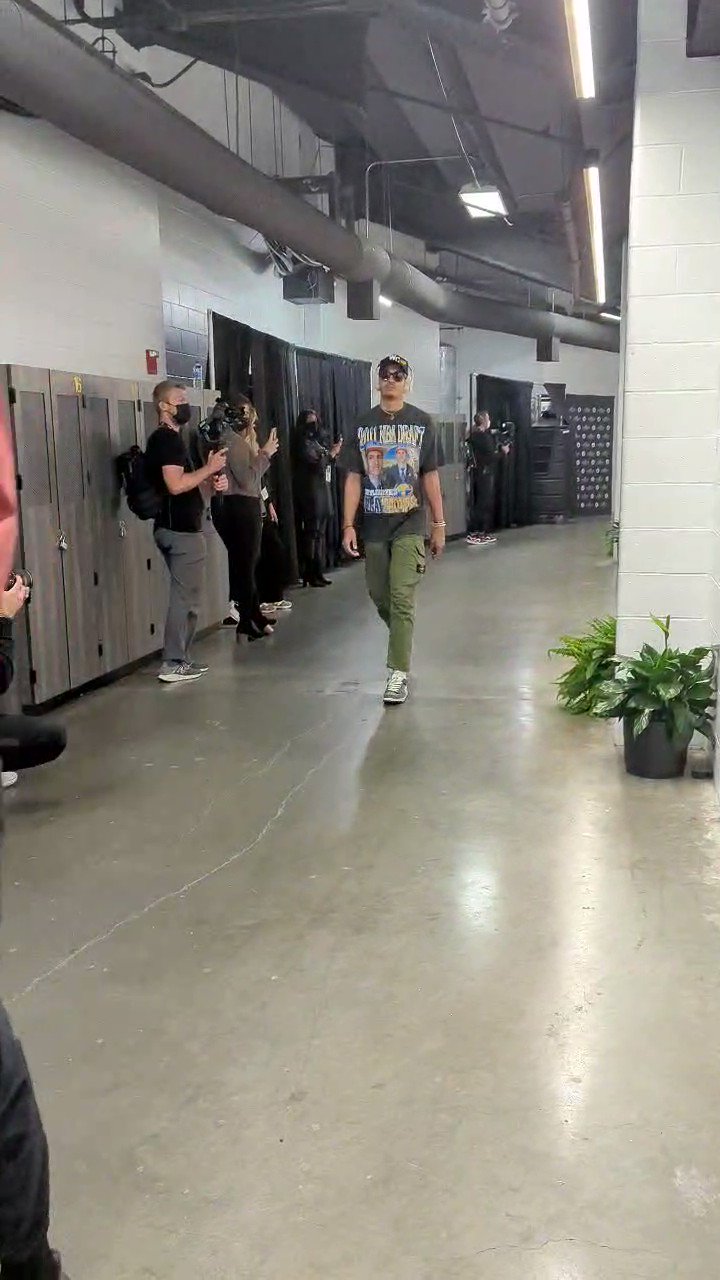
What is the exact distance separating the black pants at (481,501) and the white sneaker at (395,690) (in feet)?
29.4

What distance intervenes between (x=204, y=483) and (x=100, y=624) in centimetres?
92

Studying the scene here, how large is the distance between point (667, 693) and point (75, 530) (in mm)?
2876

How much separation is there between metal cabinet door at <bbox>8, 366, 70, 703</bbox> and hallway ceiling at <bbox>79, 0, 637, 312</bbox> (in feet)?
7.97

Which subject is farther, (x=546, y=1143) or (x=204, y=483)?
(x=204, y=483)

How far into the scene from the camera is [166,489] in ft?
17.7

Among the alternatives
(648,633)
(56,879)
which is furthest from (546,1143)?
(648,633)

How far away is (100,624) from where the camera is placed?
5492 mm

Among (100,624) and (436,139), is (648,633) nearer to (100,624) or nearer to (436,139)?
(100,624)

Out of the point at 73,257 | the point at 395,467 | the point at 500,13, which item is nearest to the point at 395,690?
the point at 395,467

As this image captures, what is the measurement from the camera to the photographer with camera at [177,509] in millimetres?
5344

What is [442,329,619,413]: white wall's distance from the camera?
16.5 metres

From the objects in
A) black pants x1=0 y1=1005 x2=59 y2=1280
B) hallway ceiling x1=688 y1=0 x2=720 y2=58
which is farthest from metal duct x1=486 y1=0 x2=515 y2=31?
black pants x1=0 y1=1005 x2=59 y2=1280

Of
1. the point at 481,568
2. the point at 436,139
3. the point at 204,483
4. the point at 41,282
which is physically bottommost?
the point at 481,568

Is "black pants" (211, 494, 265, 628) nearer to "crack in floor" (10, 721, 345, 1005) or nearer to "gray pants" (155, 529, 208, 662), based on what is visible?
"gray pants" (155, 529, 208, 662)
